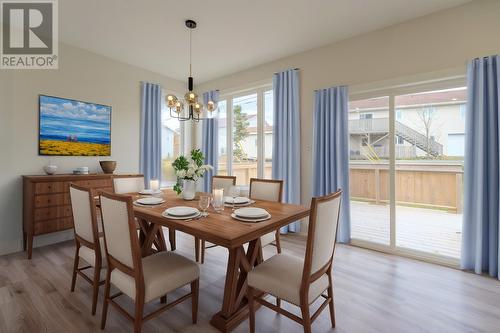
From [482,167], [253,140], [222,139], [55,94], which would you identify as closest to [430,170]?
[482,167]

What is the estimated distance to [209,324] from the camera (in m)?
1.80

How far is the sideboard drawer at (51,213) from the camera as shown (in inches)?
119

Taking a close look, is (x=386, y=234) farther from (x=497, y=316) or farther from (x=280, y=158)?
(x=280, y=158)

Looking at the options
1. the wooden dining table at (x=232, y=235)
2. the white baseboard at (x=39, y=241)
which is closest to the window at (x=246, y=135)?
the wooden dining table at (x=232, y=235)

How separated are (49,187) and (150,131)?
6.14ft

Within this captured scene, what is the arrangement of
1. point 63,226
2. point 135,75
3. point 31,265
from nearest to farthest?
point 31,265, point 63,226, point 135,75

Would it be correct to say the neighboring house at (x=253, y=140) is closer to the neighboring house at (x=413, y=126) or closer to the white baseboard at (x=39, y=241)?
the neighboring house at (x=413, y=126)

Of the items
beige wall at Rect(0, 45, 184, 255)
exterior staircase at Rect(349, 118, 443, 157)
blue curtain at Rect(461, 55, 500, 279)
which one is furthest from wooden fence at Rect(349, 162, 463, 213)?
beige wall at Rect(0, 45, 184, 255)

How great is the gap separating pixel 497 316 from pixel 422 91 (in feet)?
7.70

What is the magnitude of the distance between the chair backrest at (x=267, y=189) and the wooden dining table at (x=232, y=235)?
21.0 inches

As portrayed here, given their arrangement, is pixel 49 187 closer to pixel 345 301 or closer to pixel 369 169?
pixel 345 301

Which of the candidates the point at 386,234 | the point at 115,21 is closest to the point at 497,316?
the point at 386,234

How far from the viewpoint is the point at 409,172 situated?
10.4 feet

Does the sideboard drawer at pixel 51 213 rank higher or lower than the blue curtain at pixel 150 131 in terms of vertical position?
lower
